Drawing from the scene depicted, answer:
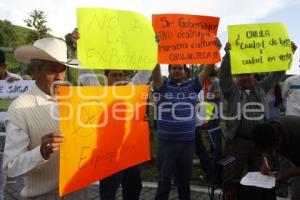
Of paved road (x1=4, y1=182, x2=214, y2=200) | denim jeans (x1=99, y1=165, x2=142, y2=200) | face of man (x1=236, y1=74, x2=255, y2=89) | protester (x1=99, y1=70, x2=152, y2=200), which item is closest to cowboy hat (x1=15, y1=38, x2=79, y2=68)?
protester (x1=99, y1=70, x2=152, y2=200)

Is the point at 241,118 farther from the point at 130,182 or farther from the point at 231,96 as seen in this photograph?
the point at 130,182

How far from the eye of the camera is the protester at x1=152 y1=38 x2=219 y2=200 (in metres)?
4.52

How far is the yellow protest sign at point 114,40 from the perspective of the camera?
9.80 ft

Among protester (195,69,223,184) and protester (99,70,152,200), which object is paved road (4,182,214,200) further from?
protester (99,70,152,200)

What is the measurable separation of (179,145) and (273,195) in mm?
1225

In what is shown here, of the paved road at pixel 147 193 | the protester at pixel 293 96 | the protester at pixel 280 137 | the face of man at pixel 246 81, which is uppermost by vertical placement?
the face of man at pixel 246 81

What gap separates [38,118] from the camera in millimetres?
2354

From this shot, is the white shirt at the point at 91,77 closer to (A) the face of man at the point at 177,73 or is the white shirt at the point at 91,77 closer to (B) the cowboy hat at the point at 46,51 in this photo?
(A) the face of man at the point at 177,73

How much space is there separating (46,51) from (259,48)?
8.93 feet

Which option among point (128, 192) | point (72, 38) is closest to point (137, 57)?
point (72, 38)

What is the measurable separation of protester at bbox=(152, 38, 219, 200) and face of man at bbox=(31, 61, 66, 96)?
82.8 inches

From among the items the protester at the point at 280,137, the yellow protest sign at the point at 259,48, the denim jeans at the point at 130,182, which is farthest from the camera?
the yellow protest sign at the point at 259,48

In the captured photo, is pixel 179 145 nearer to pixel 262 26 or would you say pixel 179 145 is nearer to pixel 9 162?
pixel 262 26

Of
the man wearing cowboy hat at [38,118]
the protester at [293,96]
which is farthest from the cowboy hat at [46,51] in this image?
the protester at [293,96]
